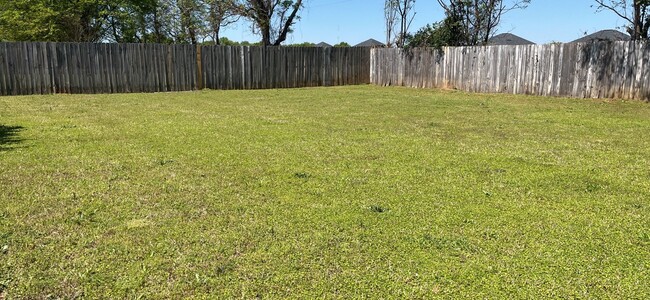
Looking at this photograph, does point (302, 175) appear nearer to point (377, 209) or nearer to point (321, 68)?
point (377, 209)

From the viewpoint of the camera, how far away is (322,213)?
3367 millimetres

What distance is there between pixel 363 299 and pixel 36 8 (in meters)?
24.2

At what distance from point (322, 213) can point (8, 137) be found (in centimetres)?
494

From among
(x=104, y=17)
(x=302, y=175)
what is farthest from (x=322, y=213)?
(x=104, y=17)

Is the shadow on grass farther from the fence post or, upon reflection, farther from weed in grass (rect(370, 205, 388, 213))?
the fence post

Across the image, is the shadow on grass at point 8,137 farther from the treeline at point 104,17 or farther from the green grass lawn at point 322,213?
the treeline at point 104,17

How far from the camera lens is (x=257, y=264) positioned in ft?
8.46

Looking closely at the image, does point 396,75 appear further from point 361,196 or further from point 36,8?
point 36,8

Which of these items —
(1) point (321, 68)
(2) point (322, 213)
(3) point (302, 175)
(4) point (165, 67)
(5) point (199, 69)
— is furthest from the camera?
(1) point (321, 68)

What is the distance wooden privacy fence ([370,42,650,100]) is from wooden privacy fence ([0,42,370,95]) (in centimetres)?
238

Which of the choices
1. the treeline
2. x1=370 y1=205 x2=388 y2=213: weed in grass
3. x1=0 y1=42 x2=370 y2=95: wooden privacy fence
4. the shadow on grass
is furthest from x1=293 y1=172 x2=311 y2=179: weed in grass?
the treeline

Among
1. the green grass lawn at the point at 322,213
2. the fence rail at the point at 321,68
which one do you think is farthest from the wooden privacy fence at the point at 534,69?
the green grass lawn at the point at 322,213

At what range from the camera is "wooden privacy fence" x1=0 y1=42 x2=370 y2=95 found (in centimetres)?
1307

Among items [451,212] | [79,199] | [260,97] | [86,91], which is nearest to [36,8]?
[86,91]
